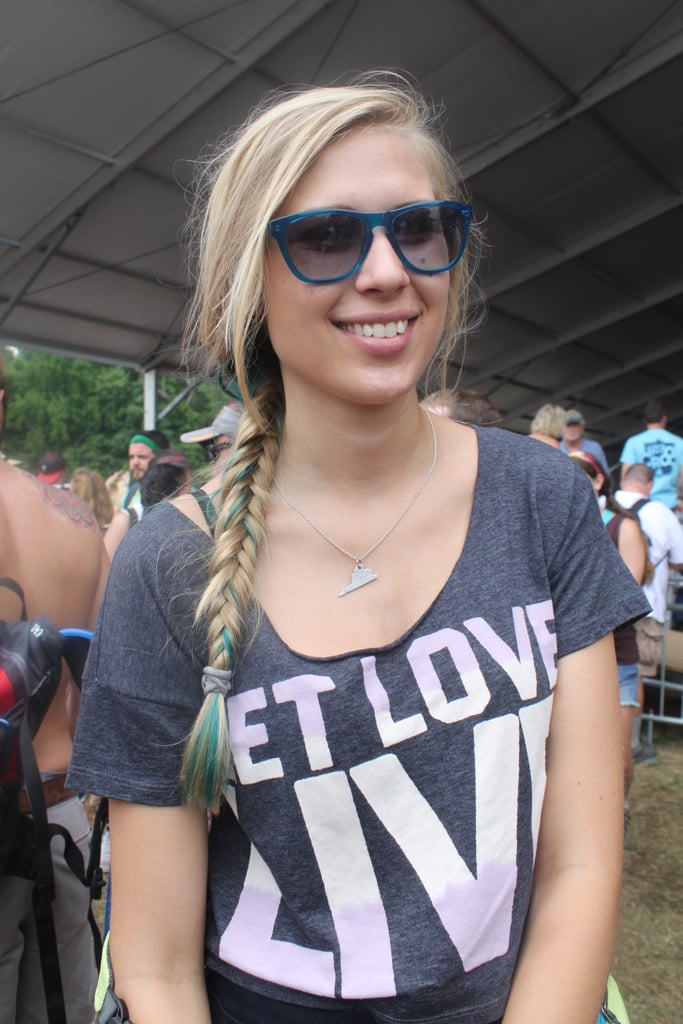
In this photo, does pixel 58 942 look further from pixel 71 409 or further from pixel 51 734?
pixel 71 409

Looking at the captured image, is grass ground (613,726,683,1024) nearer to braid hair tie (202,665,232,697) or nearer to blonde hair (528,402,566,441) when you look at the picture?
blonde hair (528,402,566,441)

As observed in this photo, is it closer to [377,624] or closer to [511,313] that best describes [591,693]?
[377,624]

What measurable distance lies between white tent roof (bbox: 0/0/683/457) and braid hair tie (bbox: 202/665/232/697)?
419 centimetres

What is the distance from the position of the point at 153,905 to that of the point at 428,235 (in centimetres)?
103

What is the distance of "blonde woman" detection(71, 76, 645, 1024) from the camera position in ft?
3.48

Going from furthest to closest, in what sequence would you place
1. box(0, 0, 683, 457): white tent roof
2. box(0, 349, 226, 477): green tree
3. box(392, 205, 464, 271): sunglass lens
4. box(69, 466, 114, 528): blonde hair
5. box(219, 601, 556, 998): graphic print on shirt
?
box(0, 349, 226, 477): green tree, box(0, 0, 683, 457): white tent roof, box(69, 466, 114, 528): blonde hair, box(392, 205, 464, 271): sunglass lens, box(219, 601, 556, 998): graphic print on shirt

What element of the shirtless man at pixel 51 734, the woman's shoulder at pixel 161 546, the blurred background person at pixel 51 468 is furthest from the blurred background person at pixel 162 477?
the blurred background person at pixel 51 468

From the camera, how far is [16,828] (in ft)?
6.01

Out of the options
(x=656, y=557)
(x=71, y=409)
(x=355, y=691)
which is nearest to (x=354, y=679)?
(x=355, y=691)

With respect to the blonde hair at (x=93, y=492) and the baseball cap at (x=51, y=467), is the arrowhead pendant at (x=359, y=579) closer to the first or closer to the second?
the blonde hair at (x=93, y=492)

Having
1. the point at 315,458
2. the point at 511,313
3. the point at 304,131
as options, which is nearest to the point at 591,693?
the point at 315,458

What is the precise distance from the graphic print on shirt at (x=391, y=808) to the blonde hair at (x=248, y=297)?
0.09 metres

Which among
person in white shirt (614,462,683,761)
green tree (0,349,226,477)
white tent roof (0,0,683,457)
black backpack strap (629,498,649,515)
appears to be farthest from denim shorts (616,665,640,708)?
green tree (0,349,226,477)

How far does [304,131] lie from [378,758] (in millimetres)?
864
